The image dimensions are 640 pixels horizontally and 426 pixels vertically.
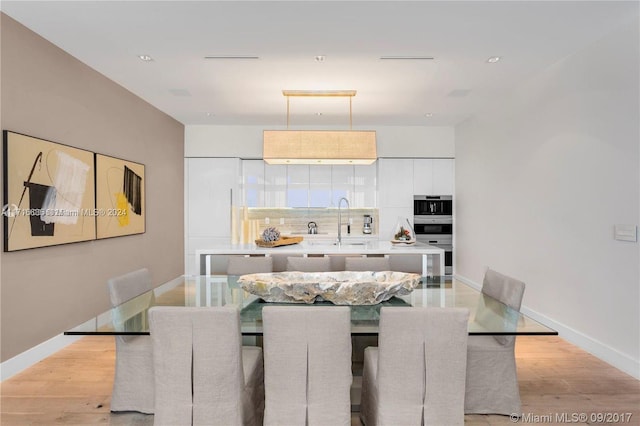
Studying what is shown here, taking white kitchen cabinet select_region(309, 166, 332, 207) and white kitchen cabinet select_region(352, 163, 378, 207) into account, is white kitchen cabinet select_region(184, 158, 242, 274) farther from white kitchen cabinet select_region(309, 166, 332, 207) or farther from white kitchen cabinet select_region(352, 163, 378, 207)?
white kitchen cabinet select_region(352, 163, 378, 207)

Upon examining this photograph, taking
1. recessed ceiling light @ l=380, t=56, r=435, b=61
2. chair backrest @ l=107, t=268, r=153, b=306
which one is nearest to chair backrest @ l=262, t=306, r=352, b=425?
chair backrest @ l=107, t=268, r=153, b=306

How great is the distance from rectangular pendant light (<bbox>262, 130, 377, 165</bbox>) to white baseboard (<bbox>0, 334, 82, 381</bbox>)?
277 cm

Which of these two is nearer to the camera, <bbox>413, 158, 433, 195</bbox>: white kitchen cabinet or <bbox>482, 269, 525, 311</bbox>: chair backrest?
<bbox>482, 269, 525, 311</bbox>: chair backrest

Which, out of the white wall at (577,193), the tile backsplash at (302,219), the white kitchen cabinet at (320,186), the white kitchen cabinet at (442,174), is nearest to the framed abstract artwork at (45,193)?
the tile backsplash at (302,219)

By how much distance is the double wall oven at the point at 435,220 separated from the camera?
25.1 feet

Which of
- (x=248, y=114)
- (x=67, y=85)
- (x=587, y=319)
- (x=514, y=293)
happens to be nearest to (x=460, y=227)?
(x=587, y=319)

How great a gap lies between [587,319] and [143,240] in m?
5.30

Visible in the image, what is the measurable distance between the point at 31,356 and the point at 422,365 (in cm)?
331

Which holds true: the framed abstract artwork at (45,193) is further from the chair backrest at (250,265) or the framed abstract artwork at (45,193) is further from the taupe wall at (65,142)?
the chair backrest at (250,265)

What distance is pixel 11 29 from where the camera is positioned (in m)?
3.36

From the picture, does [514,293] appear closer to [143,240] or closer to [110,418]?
[110,418]

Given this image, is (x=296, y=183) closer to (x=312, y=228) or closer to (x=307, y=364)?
(x=312, y=228)

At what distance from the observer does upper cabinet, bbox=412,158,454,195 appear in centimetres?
766

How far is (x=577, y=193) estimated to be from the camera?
4.09 m
